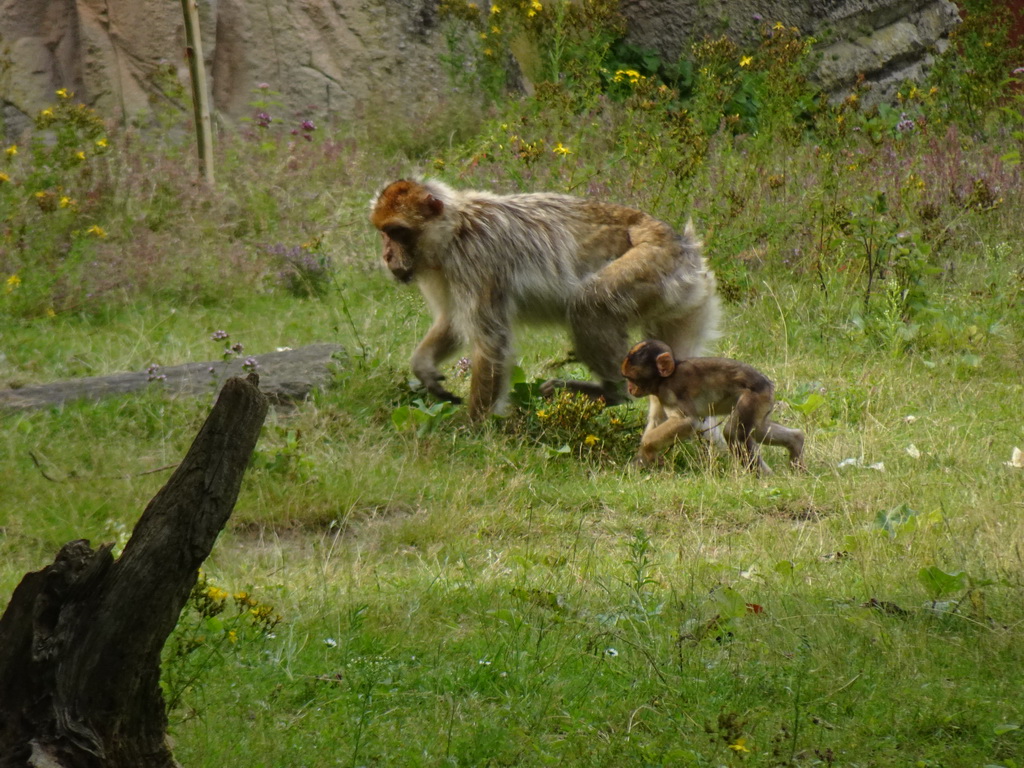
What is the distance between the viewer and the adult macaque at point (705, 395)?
277 inches

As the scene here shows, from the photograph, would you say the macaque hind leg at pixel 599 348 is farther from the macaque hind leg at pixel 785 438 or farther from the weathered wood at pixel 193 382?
the weathered wood at pixel 193 382

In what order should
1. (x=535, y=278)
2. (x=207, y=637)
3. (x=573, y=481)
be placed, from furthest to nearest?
(x=535, y=278) → (x=573, y=481) → (x=207, y=637)

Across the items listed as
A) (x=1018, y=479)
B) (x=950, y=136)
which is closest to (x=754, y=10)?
(x=950, y=136)

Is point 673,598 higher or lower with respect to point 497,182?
higher

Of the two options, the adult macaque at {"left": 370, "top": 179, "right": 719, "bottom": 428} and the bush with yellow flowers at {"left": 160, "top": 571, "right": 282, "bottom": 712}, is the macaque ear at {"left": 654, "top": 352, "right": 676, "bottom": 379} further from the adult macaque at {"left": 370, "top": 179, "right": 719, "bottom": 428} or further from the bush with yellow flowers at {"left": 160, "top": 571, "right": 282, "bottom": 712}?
the bush with yellow flowers at {"left": 160, "top": 571, "right": 282, "bottom": 712}

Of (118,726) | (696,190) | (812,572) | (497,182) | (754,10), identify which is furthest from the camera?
(754,10)

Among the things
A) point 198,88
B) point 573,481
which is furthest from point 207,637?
point 198,88

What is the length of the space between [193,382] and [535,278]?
85.1 inches

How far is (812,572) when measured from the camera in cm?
525

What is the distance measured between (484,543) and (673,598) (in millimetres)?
1480

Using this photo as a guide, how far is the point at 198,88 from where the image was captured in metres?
12.0

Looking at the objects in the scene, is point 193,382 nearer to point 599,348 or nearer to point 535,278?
point 535,278

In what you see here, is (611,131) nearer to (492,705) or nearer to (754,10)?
(754,10)

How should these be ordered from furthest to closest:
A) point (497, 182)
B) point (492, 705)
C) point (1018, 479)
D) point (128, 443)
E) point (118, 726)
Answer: point (497, 182) → point (128, 443) → point (1018, 479) → point (492, 705) → point (118, 726)
